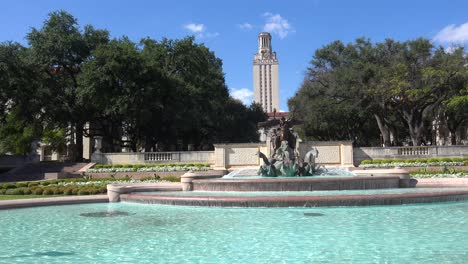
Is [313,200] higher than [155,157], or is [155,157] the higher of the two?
[155,157]

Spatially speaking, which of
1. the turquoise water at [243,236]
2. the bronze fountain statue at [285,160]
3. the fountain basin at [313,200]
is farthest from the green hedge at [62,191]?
the bronze fountain statue at [285,160]

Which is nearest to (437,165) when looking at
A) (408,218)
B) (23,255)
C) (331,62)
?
(331,62)

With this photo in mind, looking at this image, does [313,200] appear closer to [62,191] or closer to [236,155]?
[62,191]

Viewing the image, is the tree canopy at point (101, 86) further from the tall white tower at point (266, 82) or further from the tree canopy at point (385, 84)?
the tall white tower at point (266, 82)

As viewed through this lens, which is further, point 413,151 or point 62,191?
point 413,151

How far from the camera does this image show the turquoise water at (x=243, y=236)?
27.3 feet

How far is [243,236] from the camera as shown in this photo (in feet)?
33.6

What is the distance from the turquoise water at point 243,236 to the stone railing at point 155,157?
26956mm

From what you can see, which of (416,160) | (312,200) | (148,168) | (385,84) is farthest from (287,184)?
(385,84)

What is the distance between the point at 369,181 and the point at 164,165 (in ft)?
76.8

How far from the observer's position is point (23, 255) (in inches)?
343

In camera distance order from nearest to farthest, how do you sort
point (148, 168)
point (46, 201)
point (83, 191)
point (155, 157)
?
point (46, 201) < point (83, 191) < point (148, 168) < point (155, 157)

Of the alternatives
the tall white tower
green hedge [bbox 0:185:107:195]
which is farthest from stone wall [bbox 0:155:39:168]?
the tall white tower

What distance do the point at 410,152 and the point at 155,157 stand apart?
23.8m
